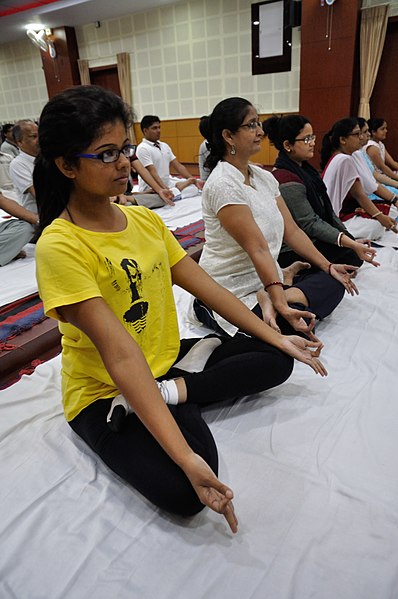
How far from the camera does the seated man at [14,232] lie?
262 centimetres

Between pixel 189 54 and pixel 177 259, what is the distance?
6.85 m

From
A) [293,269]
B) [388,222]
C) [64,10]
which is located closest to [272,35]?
[64,10]

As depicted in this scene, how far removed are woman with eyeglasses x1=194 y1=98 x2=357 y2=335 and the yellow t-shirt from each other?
1.20 ft

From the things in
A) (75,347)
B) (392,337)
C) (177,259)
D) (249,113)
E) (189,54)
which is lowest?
(392,337)

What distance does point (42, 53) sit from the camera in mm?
8055

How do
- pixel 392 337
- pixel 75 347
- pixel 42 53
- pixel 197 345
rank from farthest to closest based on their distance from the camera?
pixel 42 53
pixel 392 337
pixel 197 345
pixel 75 347

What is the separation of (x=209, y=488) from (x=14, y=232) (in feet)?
7.66

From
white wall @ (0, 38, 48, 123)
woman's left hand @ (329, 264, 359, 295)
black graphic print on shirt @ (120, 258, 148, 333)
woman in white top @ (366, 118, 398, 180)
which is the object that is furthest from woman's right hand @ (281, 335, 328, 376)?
white wall @ (0, 38, 48, 123)

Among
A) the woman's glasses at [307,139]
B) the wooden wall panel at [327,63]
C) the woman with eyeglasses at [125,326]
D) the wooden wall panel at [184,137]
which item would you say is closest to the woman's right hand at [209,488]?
the woman with eyeglasses at [125,326]

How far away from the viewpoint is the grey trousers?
2.61 metres

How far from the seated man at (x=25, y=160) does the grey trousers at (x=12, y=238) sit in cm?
27

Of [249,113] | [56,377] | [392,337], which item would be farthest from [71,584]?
[249,113]

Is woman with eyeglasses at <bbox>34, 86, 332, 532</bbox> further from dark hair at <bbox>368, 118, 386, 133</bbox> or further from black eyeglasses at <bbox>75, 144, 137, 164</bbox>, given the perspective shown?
dark hair at <bbox>368, 118, 386, 133</bbox>

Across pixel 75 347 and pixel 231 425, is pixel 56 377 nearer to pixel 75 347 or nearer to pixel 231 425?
pixel 75 347
